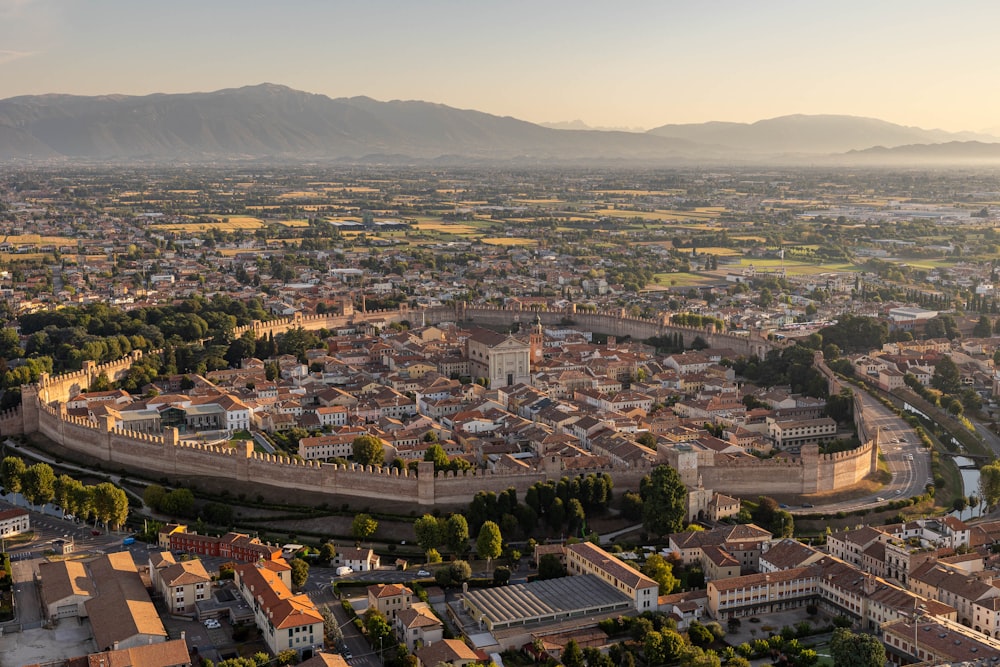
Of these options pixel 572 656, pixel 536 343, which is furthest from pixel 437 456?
pixel 536 343

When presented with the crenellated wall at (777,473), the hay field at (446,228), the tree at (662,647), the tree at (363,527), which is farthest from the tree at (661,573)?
the hay field at (446,228)

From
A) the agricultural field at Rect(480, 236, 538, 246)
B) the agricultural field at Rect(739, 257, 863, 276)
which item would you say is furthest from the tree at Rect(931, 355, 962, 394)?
the agricultural field at Rect(480, 236, 538, 246)

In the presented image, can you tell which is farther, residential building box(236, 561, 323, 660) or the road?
the road

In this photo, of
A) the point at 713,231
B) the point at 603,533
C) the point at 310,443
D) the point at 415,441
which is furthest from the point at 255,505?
the point at 713,231

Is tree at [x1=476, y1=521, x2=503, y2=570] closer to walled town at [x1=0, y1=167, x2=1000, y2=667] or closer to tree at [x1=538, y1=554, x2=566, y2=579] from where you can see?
walled town at [x1=0, y1=167, x2=1000, y2=667]

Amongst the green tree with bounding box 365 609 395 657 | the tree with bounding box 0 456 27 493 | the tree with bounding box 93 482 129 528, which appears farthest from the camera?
the tree with bounding box 0 456 27 493

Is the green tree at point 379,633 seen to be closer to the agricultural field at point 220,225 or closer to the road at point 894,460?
the road at point 894,460

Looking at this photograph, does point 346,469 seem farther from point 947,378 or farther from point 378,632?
point 947,378

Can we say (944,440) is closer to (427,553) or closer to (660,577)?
(660,577)
